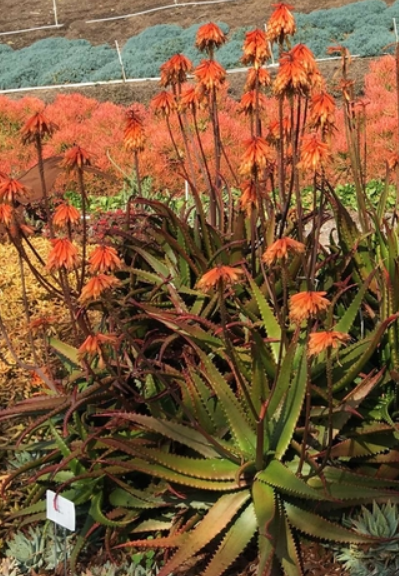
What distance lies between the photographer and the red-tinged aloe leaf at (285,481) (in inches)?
100

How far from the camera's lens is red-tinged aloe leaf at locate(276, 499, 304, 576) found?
251 cm

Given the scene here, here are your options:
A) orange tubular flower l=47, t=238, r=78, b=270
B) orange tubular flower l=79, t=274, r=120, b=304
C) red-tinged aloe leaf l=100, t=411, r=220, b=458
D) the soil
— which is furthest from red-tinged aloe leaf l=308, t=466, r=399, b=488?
the soil

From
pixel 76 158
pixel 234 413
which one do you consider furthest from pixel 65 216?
pixel 234 413

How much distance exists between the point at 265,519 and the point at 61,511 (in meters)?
0.73

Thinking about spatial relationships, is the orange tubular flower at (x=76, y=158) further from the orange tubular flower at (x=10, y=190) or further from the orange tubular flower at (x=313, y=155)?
the orange tubular flower at (x=313, y=155)

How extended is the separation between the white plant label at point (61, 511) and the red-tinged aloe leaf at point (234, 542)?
51cm

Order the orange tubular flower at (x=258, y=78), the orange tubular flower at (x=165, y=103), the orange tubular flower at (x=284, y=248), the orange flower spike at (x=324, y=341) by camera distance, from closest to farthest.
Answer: the orange flower spike at (x=324, y=341)
the orange tubular flower at (x=284, y=248)
the orange tubular flower at (x=258, y=78)
the orange tubular flower at (x=165, y=103)

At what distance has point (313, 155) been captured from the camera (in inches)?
98.9

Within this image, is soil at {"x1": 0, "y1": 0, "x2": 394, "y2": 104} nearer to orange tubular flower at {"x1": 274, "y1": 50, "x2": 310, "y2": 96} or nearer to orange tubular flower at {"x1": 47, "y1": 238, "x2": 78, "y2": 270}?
orange tubular flower at {"x1": 274, "y1": 50, "x2": 310, "y2": 96}

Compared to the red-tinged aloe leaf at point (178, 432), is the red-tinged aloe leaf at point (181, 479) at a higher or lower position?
lower

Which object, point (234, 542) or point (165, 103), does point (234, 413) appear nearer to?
point (234, 542)

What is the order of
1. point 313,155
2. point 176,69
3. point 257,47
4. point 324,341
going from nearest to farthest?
point 324,341 < point 313,155 < point 257,47 < point 176,69

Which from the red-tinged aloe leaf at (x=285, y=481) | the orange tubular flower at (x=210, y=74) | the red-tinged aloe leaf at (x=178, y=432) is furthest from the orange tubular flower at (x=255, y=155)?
the red-tinged aloe leaf at (x=285, y=481)

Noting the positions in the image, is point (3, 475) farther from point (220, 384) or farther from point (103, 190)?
point (103, 190)
